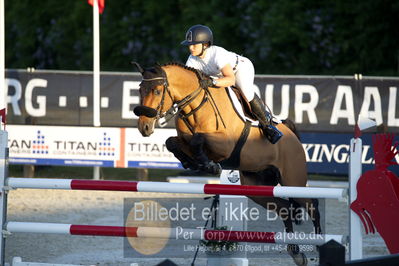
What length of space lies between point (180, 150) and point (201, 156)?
0.25 meters

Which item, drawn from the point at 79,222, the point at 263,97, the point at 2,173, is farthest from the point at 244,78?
the point at 263,97

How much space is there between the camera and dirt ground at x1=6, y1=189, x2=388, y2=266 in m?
7.43

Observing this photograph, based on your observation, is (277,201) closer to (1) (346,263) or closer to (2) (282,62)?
(1) (346,263)

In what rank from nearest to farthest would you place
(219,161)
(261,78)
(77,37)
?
(219,161), (261,78), (77,37)

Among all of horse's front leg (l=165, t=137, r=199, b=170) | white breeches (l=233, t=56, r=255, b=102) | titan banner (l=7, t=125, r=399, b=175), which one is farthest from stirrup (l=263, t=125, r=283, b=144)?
titan banner (l=7, t=125, r=399, b=175)

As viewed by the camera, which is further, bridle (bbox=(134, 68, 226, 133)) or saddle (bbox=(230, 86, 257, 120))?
saddle (bbox=(230, 86, 257, 120))

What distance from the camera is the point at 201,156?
6.29 meters

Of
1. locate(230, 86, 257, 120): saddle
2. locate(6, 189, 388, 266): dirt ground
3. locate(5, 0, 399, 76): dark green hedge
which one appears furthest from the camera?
locate(5, 0, 399, 76): dark green hedge

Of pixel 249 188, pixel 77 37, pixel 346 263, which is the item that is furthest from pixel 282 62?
pixel 346 263

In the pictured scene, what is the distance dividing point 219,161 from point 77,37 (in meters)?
14.4

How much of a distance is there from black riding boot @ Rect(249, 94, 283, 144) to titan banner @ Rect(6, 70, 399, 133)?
501 cm

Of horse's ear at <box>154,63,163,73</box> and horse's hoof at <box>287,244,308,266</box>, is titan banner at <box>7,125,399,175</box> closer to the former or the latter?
horse's hoof at <box>287,244,308,266</box>

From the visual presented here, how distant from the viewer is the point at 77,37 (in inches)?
802

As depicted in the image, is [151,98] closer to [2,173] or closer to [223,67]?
[223,67]
